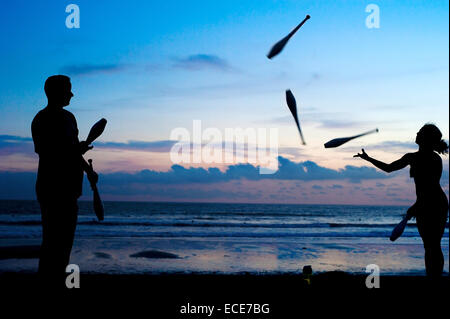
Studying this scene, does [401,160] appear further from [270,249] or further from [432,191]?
[270,249]

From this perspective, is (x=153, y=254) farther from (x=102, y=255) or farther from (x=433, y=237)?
(x=433, y=237)

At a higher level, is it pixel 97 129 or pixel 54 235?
pixel 97 129

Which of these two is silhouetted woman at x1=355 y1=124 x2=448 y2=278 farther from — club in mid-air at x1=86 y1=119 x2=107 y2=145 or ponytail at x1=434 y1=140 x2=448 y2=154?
club in mid-air at x1=86 y1=119 x2=107 y2=145

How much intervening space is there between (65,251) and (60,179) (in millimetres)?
568

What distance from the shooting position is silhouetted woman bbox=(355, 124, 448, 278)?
3992 millimetres

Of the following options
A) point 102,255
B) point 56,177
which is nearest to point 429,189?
point 56,177

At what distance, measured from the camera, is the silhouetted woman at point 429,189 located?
157 inches

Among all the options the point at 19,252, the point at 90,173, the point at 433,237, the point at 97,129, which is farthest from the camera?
the point at 19,252

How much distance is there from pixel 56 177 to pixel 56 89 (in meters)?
0.69

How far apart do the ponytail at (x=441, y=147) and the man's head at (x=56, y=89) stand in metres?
3.45

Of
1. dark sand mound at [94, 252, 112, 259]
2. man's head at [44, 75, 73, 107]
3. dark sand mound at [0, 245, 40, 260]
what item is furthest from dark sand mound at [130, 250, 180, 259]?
man's head at [44, 75, 73, 107]

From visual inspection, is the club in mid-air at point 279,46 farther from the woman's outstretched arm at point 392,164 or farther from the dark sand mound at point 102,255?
the dark sand mound at point 102,255

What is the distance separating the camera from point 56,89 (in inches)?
129
